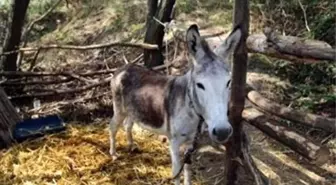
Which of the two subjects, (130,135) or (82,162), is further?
(130,135)

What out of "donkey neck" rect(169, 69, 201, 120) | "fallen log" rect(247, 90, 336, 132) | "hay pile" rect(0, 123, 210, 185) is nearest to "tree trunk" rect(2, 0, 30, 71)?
"hay pile" rect(0, 123, 210, 185)

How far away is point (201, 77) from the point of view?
3.44 metres

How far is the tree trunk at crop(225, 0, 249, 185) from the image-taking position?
151 inches

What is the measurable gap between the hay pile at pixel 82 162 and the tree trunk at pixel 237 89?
887 mm

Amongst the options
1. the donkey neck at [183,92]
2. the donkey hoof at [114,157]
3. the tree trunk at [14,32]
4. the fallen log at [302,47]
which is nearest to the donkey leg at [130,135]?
the donkey hoof at [114,157]

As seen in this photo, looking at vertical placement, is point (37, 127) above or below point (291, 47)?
below

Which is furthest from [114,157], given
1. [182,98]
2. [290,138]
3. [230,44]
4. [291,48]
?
[291,48]

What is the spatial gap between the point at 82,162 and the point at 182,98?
1548mm

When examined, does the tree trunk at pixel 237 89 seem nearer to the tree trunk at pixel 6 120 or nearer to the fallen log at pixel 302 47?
the fallen log at pixel 302 47

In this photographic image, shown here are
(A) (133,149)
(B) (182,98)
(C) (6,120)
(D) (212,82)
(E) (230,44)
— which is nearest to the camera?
(D) (212,82)

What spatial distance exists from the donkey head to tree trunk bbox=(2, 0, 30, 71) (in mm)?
3967

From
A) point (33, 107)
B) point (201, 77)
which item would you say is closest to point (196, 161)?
point (201, 77)

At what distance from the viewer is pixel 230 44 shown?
362cm

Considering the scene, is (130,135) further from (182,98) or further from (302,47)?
(302,47)
